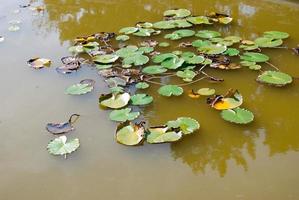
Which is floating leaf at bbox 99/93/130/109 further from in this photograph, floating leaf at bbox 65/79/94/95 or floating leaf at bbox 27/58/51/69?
floating leaf at bbox 27/58/51/69

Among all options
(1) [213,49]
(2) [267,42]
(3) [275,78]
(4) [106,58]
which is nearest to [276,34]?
(2) [267,42]

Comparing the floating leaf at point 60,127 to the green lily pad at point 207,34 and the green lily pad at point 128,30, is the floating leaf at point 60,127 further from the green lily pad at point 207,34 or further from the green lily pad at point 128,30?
the green lily pad at point 207,34

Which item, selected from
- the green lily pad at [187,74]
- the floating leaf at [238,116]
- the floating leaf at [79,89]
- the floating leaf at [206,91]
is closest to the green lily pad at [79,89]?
the floating leaf at [79,89]

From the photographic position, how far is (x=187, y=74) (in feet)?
9.88

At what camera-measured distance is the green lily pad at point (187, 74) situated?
9.77 ft

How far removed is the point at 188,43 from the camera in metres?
3.50

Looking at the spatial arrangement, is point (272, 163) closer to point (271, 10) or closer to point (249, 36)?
point (249, 36)

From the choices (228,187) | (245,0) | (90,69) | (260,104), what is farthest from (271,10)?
(228,187)

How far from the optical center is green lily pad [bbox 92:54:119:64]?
325 cm

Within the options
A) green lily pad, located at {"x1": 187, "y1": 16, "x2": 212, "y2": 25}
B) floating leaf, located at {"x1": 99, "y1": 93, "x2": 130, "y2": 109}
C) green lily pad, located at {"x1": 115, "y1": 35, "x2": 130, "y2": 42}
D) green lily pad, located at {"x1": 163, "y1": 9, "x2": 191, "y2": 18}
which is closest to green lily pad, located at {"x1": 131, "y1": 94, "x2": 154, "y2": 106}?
floating leaf, located at {"x1": 99, "y1": 93, "x2": 130, "y2": 109}

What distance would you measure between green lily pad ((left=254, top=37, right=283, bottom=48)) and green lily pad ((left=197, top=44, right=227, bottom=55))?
34 cm

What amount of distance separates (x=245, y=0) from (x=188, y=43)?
4.14 feet

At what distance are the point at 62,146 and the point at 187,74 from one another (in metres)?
1.11

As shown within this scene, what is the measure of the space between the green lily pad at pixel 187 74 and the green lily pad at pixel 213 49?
0.33 metres
